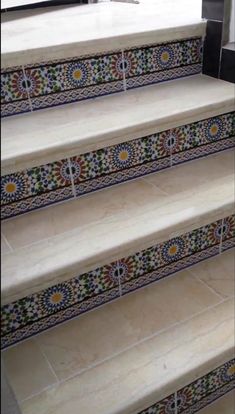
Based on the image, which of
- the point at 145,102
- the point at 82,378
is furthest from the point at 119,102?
the point at 82,378

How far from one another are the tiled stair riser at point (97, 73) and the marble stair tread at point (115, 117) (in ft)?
0.10

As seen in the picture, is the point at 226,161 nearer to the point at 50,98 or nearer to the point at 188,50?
the point at 188,50

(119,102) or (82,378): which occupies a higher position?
(119,102)

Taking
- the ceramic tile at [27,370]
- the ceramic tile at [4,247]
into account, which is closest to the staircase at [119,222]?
the ceramic tile at [27,370]

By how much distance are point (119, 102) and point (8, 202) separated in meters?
0.52

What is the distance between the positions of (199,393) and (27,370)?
0.46m

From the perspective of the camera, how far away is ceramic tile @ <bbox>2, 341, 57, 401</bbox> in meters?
1.03

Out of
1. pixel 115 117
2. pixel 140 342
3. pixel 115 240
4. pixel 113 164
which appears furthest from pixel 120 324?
pixel 115 117

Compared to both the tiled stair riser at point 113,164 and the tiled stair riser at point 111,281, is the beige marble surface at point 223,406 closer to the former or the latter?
the tiled stair riser at point 111,281

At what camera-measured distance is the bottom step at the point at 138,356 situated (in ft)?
3.35

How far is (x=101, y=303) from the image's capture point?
4.08 feet

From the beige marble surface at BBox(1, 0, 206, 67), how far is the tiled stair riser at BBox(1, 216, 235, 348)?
1.89 ft

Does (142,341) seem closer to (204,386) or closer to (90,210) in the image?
(204,386)

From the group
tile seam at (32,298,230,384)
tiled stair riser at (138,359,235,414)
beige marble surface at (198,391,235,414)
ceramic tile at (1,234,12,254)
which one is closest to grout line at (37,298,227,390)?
tile seam at (32,298,230,384)
